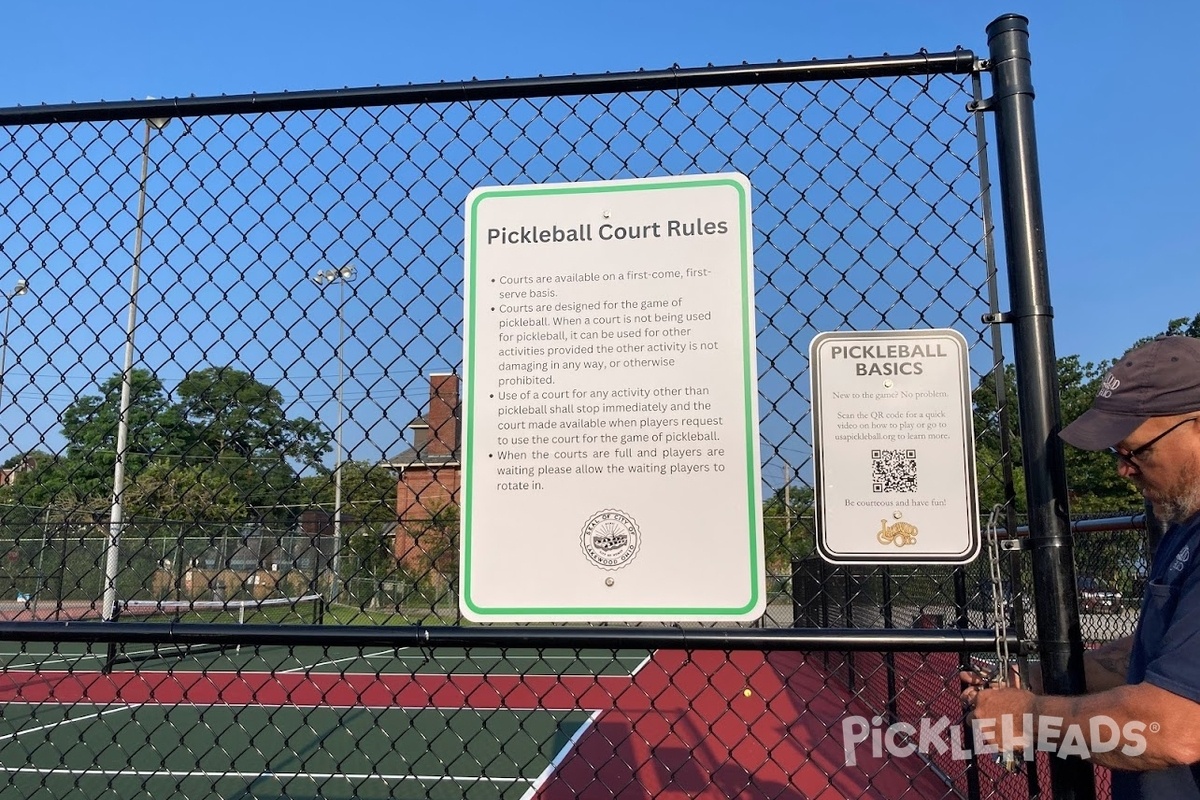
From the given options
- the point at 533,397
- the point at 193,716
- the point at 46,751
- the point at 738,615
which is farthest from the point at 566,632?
the point at 193,716

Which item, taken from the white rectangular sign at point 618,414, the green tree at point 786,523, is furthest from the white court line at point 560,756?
the white rectangular sign at point 618,414

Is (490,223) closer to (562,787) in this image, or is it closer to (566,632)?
(566,632)

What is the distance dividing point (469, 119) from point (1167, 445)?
1797 mm

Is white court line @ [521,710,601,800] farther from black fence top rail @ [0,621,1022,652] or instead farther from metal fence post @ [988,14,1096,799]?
metal fence post @ [988,14,1096,799]

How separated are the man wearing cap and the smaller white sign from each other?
241 mm

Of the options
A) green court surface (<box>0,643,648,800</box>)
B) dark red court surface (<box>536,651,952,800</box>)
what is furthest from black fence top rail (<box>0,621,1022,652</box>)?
green court surface (<box>0,643,648,800</box>)

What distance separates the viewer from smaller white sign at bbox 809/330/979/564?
1707mm

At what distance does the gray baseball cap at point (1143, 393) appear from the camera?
4.99 feet

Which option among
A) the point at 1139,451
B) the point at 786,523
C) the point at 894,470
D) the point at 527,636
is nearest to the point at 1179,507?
the point at 1139,451

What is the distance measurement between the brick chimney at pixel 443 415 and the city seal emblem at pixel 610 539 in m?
0.54

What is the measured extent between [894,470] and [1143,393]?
1.60 ft

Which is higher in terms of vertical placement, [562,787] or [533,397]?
[533,397]

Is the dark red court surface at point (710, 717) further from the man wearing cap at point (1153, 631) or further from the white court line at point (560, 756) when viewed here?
the man wearing cap at point (1153, 631)

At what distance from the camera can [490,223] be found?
6.46 ft
